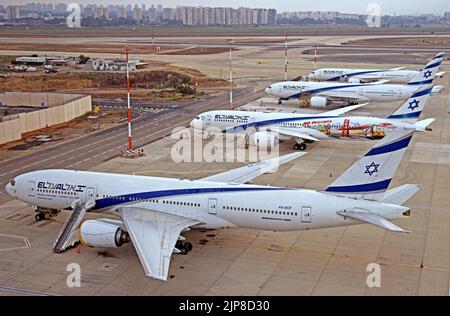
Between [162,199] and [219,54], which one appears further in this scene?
[219,54]

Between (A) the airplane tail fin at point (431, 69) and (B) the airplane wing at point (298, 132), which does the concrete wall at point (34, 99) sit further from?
(A) the airplane tail fin at point (431, 69)

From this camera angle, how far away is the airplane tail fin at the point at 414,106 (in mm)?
57531

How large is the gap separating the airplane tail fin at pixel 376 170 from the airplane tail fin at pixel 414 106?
97.2 feet

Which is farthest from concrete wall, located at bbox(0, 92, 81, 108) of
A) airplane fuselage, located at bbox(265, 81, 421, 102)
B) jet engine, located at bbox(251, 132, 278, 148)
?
jet engine, located at bbox(251, 132, 278, 148)

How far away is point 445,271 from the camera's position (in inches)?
1248

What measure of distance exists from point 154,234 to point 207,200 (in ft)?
14.1

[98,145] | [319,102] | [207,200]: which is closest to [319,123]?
[98,145]

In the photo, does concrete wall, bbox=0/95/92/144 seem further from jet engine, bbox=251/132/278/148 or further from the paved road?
jet engine, bbox=251/132/278/148

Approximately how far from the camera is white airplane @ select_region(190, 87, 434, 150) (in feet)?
202

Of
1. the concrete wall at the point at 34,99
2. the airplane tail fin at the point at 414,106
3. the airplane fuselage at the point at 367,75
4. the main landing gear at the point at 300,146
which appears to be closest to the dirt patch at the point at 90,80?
the concrete wall at the point at 34,99

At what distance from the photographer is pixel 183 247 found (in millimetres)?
33969
